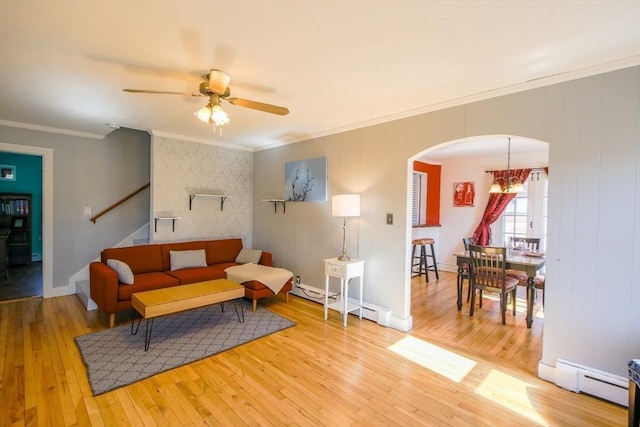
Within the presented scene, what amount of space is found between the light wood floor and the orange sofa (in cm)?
40

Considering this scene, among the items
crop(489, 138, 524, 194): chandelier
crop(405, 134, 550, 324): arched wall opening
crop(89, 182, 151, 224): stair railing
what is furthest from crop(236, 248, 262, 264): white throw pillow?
crop(489, 138, 524, 194): chandelier

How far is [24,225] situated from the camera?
21.8 feet

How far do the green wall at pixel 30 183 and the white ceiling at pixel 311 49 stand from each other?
15.2ft

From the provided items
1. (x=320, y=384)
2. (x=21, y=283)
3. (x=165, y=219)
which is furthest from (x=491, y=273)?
(x=21, y=283)

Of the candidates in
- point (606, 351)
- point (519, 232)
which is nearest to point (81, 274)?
point (606, 351)

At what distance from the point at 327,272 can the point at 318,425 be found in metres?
1.94

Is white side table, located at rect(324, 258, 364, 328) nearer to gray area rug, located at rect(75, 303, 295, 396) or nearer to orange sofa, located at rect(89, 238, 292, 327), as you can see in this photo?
gray area rug, located at rect(75, 303, 295, 396)

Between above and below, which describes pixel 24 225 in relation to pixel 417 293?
above

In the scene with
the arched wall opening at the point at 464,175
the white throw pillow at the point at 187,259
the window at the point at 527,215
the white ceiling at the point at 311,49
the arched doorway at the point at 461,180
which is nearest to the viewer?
the white ceiling at the point at 311,49

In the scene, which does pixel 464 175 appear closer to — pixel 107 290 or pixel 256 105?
pixel 256 105

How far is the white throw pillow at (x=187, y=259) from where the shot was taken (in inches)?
167

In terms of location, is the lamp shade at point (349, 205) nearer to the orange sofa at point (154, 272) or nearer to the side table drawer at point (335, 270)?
the side table drawer at point (335, 270)

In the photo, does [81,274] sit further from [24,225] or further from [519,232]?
[519,232]

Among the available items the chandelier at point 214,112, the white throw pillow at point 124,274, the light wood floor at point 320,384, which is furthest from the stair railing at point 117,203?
the chandelier at point 214,112
